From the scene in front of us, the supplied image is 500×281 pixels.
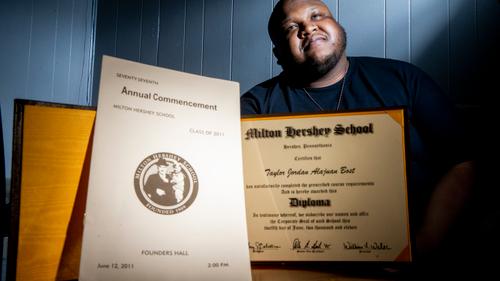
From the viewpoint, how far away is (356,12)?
147 cm

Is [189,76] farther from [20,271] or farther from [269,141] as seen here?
[20,271]

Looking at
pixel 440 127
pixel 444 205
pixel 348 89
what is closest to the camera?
pixel 444 205

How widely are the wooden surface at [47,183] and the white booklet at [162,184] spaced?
5cm

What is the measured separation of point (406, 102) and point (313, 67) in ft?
0.90

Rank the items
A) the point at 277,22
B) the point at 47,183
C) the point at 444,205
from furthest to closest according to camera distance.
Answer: the point at 277,22 → the point at 444,205 → the point at 47,183

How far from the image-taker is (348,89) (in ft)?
3.67

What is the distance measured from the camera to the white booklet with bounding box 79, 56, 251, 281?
632 mm

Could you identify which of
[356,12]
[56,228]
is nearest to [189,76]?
[56,228]

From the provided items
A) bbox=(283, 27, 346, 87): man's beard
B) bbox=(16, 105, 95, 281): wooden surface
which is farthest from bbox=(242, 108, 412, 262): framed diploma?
bbox=(283, 27, 346, 87): man's beard

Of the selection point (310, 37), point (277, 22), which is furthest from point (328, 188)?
point (277, 22)

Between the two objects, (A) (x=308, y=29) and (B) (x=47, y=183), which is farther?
(A) (x=308, y=29)

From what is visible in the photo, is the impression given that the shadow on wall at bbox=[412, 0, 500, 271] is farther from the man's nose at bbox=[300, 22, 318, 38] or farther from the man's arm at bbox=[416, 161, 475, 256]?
the man's nose at bbox=[300, 22, 318, 38]
